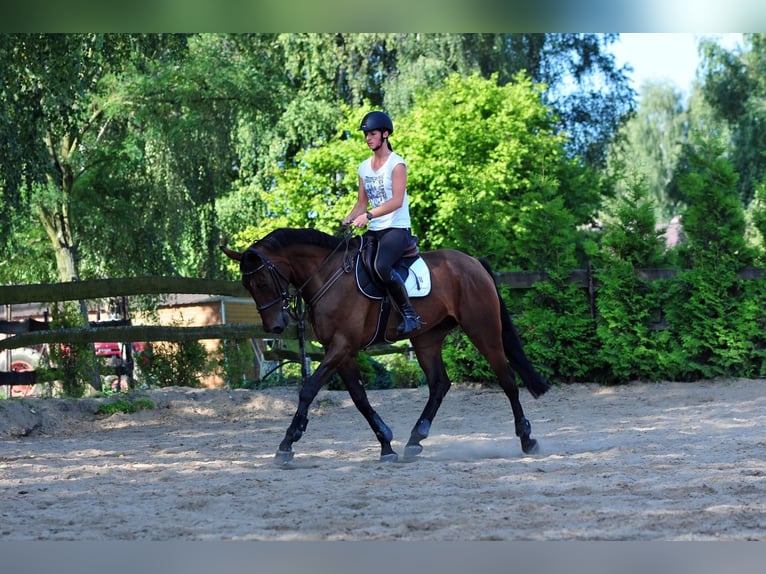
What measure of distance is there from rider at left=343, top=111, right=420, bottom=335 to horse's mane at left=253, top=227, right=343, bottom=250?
0.22 m

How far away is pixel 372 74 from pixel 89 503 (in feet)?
76.5

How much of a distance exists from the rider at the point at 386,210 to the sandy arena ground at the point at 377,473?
1.40 m

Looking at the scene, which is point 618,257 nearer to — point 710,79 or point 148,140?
point 148,140

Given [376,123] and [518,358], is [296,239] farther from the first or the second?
[518,358]

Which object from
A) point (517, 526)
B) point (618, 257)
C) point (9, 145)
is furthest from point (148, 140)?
point (517, 526)

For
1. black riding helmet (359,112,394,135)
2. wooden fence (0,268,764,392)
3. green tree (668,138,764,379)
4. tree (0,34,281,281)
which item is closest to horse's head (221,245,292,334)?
black riding helmet (359,112,394,135)

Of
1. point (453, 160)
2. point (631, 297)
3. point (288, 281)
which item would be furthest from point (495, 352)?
point (453, 160)

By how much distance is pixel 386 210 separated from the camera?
7.28 meters

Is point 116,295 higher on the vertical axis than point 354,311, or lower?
higher

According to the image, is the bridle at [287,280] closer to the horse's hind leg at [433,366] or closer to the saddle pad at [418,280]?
the saddle pad at [418,280]

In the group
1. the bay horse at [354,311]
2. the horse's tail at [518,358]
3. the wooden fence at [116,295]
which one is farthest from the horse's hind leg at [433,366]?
the wooden fence at [116,295]

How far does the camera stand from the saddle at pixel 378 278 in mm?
7434

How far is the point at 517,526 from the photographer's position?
4.58 meters

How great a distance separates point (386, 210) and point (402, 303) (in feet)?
2.56
